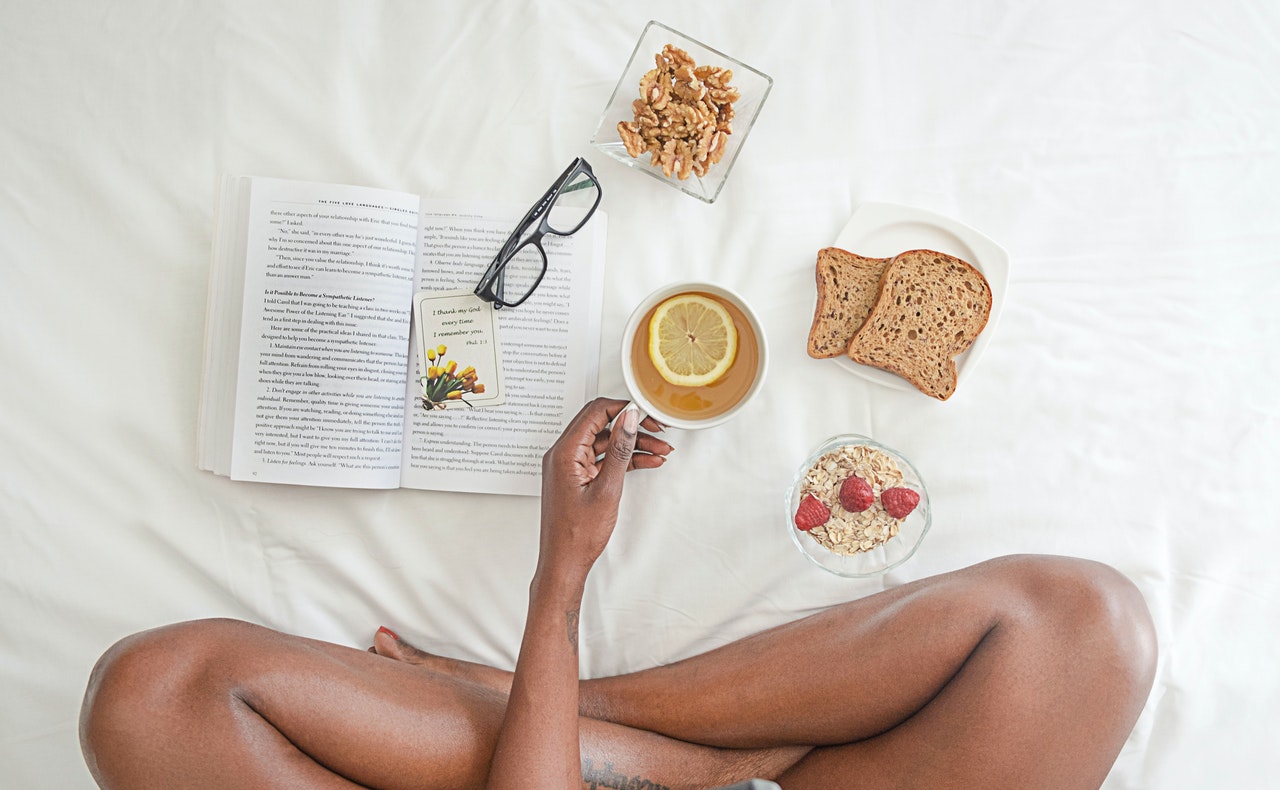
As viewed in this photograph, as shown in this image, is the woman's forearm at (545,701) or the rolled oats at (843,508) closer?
the woman's forearm at (545,701)

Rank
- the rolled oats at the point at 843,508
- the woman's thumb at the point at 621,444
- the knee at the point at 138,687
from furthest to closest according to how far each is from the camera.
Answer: the rolled oats at the point at 843,508 < the woman's thumb at the point at 621,444 < the knee at the point at 138,687

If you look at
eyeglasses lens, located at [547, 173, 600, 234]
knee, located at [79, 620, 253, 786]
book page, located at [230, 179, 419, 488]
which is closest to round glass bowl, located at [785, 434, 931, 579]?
eyeglasses lens, located at [547, 173, 600, 234]

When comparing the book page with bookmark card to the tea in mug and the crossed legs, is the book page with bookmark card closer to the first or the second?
the tea in mug

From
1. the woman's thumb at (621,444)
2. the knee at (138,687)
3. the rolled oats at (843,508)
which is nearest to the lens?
the knee at (138,687)

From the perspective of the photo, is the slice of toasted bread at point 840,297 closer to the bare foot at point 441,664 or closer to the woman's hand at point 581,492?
the woman's hand at point 581,492

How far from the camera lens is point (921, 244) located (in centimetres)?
121

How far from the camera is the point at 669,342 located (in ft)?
3.66

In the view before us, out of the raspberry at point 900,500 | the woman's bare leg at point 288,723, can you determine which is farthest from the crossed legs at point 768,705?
the raspberry at point 900,500

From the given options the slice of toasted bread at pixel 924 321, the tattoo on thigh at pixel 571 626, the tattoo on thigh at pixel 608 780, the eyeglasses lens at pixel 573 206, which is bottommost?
the tattoo on thigh at pixel 608 780

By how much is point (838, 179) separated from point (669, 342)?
352mm

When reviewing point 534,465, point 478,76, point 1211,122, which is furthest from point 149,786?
point 1211,122

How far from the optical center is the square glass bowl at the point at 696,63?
Result: 46.9 inches

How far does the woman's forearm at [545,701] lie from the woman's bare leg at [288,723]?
7 cm

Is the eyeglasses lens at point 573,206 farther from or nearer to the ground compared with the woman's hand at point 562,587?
farther from the ground
